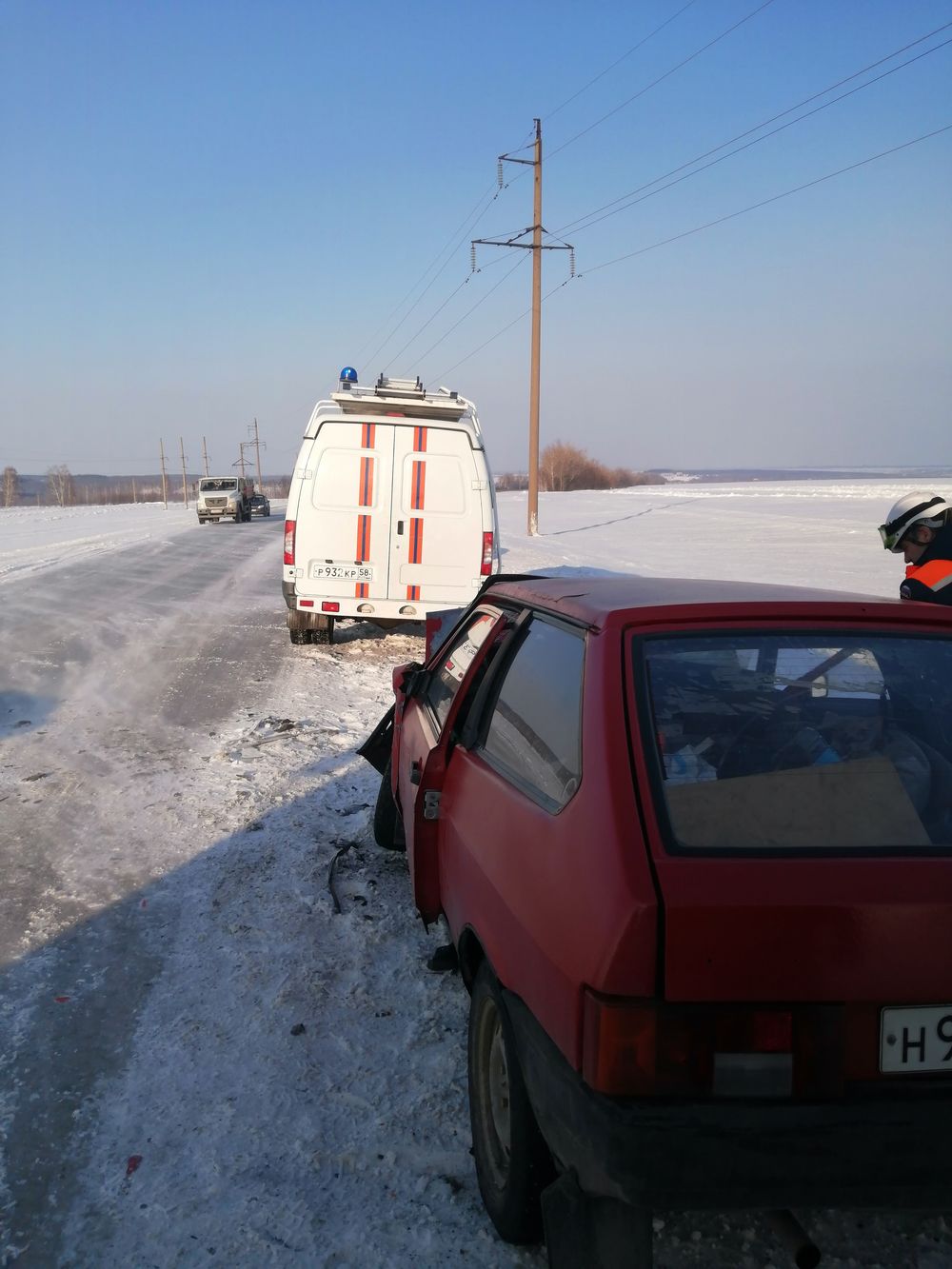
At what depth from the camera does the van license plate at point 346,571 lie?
1071cm

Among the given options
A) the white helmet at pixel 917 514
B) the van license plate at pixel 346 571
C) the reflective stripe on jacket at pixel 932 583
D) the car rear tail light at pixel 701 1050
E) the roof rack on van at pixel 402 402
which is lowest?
the car rear tail light at pixel 701 1050

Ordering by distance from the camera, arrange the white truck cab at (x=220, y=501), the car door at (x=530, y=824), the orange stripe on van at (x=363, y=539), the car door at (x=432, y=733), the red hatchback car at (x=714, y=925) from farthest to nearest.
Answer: the white truck cab at (x=220, y=501)
the orange stripe on van at (x=363, y=539)
the car door at (x=432, y=733)
the car door at (x=530, y=824)
the red hatchback car at (x=714, y=925)

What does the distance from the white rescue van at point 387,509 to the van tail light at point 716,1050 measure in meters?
8.67

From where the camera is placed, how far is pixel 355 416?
10422mm

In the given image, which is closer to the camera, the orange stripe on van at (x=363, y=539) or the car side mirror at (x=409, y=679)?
the car side mirror at (x=409, y=679)

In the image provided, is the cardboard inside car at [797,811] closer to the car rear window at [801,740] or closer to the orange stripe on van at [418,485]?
the car rear window at [801,740]

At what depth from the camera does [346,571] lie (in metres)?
10.7

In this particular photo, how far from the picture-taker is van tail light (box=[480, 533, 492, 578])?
422 inches

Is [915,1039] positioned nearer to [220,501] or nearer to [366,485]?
[366,485]

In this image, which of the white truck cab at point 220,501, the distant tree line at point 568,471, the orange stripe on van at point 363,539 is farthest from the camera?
the distant tree line at point 568,471

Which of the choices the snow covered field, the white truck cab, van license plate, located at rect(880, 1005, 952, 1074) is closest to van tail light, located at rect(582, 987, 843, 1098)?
van license plate, located at rect(880, 1005, 952, 1074)

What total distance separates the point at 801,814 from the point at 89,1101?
7.88ft

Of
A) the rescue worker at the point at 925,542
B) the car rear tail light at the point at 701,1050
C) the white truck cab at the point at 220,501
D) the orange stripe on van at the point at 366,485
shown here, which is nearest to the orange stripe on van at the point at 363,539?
the orange stripe on van at the point at 366,485

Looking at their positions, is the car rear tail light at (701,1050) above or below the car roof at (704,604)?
below
